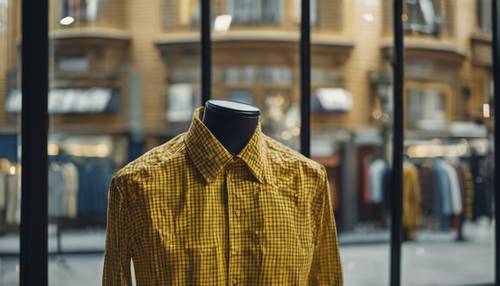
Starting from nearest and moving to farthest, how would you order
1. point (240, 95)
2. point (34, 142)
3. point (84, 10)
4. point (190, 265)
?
point (190, 265)
point (34, 142)
point (84, 10)
point (240, 95)

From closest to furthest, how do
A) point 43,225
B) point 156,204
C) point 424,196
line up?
1. point 156,204
2. point 43,225
3. point 424,196

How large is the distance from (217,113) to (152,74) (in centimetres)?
672

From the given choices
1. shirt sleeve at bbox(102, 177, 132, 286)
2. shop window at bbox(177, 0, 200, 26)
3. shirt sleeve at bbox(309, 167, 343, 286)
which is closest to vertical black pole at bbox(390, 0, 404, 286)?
shirt sleeve at bbox(309, 167, 343, 286)

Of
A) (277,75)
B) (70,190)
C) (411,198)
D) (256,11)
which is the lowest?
(411,198)

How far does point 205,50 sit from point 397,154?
0.69 m

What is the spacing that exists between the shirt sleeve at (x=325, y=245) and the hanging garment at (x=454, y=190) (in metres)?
5.99

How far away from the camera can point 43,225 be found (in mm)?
1677

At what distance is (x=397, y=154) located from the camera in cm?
196

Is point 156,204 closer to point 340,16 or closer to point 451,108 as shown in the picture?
point 340,16

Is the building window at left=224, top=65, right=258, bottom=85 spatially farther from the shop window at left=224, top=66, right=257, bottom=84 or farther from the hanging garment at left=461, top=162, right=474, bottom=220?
the hanging garment at left=461, top=162, right=474, bottom=220

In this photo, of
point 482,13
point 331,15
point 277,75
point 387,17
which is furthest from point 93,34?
point 482,13

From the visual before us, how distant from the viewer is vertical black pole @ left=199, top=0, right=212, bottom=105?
68.5 inches

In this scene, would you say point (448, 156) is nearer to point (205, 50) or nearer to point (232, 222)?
point (205, 50)

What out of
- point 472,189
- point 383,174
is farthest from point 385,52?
point 472,189
